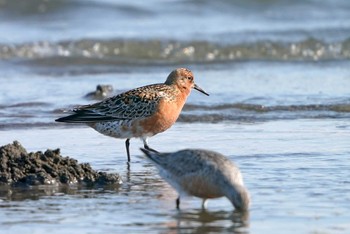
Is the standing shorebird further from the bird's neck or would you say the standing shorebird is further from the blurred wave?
the blurred wave

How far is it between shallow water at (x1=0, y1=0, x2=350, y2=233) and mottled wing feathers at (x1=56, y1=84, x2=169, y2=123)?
0.36m

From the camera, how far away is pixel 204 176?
24.1ft

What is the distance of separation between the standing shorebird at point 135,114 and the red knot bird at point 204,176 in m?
2.49

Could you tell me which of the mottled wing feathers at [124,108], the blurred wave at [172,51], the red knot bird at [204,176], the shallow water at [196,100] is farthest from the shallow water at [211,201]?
the blurred wave at [172,51]

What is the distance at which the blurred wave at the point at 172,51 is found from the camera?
1805cm

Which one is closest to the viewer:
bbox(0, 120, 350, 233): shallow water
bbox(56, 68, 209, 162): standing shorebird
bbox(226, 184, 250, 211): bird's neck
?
bbox(0, 120, 350, 233): shallow water

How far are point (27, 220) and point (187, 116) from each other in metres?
5.42

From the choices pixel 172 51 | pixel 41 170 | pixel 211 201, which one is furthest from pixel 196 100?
pixel 211 201

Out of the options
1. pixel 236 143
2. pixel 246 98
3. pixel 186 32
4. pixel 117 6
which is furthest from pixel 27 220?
pixel 117 6

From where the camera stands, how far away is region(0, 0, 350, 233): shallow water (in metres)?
7.35

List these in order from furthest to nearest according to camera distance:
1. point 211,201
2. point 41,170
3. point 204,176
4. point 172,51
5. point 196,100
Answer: point 172,51, point 196,100, point 41,170, point 211,201, point 204,176

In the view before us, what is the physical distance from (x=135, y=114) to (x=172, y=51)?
28.6 ft

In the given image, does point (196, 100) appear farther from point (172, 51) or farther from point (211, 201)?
point (211, 201)

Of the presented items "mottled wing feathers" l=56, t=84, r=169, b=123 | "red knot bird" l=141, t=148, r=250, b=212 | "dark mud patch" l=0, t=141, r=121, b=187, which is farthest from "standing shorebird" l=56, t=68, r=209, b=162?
"red knot bird" l=141, t=148, r=250, b=212
